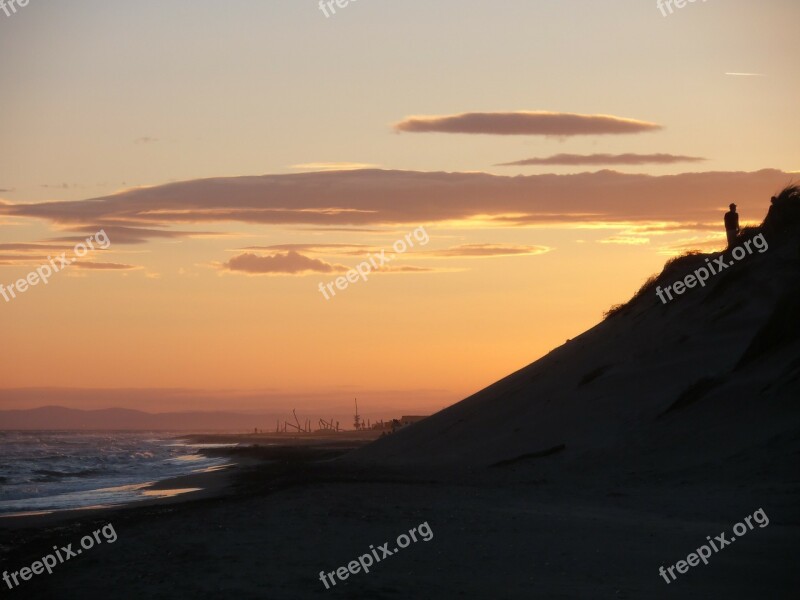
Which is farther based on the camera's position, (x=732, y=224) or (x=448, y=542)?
(x=732, y=224)

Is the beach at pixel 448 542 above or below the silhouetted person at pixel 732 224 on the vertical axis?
below

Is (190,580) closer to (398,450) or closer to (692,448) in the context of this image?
(692,448)

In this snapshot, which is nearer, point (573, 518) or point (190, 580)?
point (190, 580)

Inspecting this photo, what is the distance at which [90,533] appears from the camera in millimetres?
19719

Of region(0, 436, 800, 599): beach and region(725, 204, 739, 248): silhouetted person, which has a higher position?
region(725, 204, 739, 248): silhouetted person

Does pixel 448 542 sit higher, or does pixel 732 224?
pixel 732 224

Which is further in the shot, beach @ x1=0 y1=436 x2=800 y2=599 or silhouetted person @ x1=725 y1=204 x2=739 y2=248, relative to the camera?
silhouetted person @ x1=725 y1=204 x2=739 y2=248

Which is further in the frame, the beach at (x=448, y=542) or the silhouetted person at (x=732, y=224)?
the silhouetted person at (x=732, y=224)

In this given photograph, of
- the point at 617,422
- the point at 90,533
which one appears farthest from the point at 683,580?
the point at 617,422

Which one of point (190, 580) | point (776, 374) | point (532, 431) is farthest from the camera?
point (532, 431)

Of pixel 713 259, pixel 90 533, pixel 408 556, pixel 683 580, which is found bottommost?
pixel 683 580

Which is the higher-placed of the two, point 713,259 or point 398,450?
point 713,259

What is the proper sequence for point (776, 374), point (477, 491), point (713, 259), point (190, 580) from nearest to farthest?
point (190, 580) < point (477, 491) < point (776, 374) < point (713, 259)

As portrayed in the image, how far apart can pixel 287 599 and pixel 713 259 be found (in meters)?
29.9
